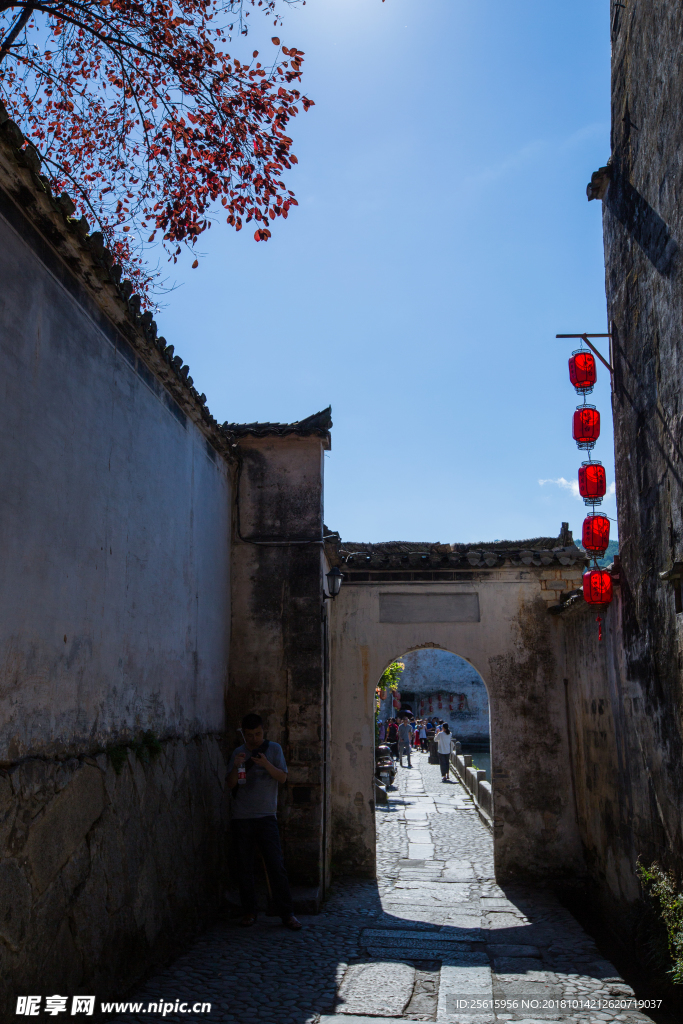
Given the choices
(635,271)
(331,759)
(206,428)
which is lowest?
(331,759)

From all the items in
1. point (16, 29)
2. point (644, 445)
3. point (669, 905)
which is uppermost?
point (16, 29)

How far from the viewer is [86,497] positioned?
186 inches

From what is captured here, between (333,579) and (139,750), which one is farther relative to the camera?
(333,579)

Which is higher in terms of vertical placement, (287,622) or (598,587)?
(598,587)

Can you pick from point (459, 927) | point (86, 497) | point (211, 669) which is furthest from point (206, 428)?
point (459, 927)

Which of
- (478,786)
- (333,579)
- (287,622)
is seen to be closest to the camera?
(287,622)

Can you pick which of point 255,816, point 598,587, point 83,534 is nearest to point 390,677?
point 598,587

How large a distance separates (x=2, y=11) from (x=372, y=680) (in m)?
8.12

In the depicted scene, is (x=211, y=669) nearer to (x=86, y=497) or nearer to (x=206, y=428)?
(x=206, y=428)

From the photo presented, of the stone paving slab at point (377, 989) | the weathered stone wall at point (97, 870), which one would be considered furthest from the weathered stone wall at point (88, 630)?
the stone paving slab at point (377, 989)

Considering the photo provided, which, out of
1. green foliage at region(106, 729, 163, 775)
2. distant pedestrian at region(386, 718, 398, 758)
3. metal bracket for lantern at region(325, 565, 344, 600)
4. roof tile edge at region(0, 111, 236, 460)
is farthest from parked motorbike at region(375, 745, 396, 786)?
roof tile edge at region(0, 111, 236, 460)

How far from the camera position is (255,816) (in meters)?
6.83

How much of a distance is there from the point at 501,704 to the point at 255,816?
4.35 meters

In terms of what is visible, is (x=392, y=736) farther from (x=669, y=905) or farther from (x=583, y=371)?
(x=669, y=905)
